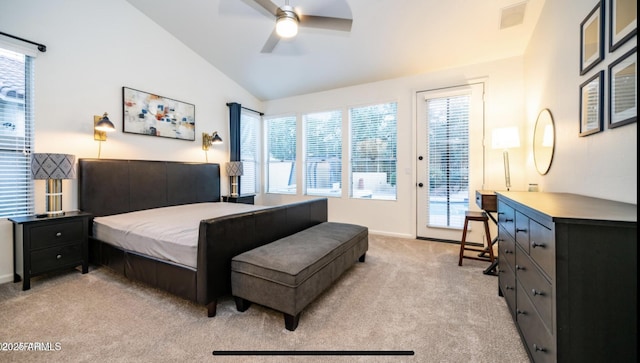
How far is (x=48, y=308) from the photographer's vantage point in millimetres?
2086

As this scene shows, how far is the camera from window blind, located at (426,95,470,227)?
3892mm

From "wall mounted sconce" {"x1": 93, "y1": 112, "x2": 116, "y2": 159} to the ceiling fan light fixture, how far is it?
7.55 feet

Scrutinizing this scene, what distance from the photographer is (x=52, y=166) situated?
2.53m

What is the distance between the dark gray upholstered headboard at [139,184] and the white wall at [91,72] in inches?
8.1

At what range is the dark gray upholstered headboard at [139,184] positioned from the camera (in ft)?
9.86

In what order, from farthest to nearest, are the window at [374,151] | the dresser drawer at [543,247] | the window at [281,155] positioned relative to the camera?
the window at [281,155]
the window at [374,151]
the dresser drawer at [543,247]

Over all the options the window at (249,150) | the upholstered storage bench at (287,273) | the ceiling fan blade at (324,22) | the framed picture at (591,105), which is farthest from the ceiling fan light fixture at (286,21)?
the window at (249,150)

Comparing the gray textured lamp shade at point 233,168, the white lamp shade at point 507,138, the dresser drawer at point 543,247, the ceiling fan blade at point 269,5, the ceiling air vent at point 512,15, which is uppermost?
the ceiling air vent at point 512,15

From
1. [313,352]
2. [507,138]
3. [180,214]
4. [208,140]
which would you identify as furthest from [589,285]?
[208,140]

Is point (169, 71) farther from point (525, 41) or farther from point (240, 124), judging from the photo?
point (525, 41)

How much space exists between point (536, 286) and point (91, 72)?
4.71 metres

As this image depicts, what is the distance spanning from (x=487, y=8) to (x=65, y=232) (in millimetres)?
5153

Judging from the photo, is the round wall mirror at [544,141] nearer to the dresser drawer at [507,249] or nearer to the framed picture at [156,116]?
the dresser drawer at [507,249]

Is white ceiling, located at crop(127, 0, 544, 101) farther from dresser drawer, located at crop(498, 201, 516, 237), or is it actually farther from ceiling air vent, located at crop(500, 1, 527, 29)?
dresser drawer, located at crop(498, 201, 516, 237)
